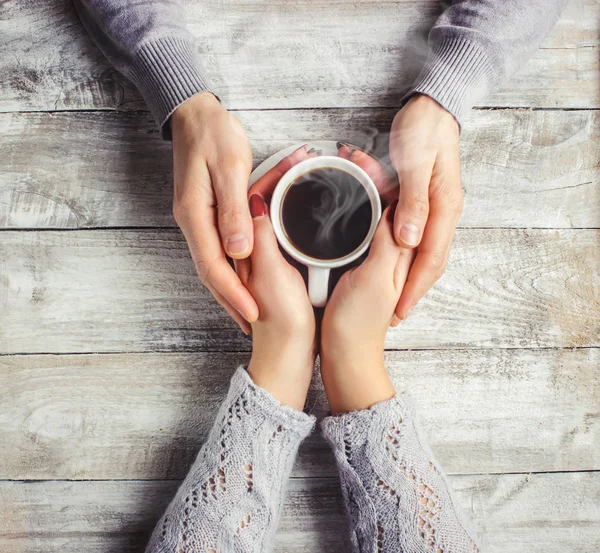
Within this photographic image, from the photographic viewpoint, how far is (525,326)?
95 centimetres

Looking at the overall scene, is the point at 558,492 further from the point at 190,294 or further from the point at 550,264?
the point at 190,294

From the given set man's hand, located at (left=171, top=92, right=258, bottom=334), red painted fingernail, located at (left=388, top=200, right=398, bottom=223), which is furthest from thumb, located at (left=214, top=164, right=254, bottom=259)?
red painted fingernail, located at (left=388, top=200, right=398, bottom=223)

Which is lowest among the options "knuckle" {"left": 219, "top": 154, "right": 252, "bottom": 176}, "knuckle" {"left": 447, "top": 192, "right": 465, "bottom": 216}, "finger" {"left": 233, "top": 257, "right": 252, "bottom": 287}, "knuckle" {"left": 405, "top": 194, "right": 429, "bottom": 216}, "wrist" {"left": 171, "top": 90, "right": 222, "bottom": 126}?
"finger" {"left": 233, "top": 257, "right": 252, "bottom": 287}

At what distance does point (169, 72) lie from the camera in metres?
Result: 0.83

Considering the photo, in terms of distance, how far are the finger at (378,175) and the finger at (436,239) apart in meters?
0.07

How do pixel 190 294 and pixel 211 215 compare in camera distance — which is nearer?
pixel 211 215

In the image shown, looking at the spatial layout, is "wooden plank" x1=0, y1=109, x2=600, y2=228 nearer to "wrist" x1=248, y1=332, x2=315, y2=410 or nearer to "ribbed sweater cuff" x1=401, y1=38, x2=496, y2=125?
"ribbed sweater cuff" x1=401, y1=38, x2=496, y2=125

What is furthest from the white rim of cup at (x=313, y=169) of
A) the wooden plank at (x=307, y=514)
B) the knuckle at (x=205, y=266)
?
the wooden plank at (x=307, y=514)

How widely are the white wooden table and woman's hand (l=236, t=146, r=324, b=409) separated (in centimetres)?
9

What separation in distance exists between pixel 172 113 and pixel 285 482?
0.64 metres

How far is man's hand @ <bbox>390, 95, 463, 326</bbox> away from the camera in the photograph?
786mm

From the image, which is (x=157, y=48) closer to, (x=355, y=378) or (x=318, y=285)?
(x=318, y=285)

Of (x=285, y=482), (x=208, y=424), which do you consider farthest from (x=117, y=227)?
(x=285, y=482)

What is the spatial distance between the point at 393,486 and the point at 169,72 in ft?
2.47
